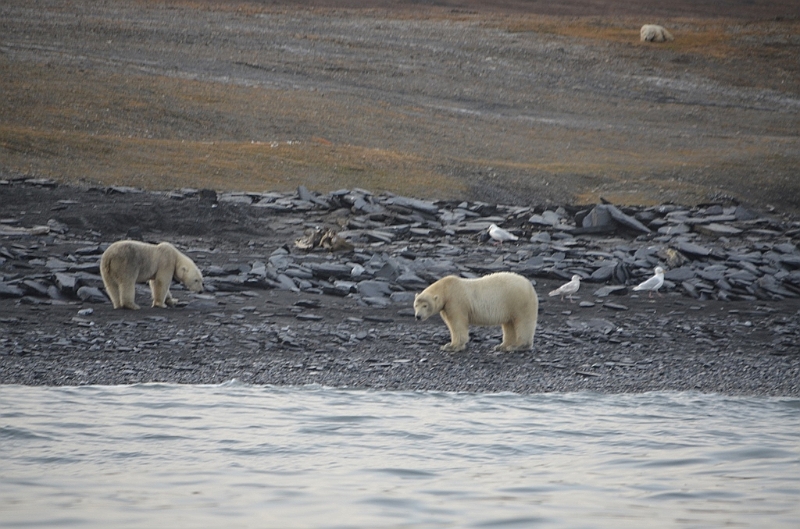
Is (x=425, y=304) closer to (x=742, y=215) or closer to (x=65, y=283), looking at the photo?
(x=65, y=283)

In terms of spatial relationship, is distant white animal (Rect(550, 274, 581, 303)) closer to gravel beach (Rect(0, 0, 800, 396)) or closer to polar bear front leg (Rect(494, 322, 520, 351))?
gravel beach (Rect(0, 0, 800, 396))

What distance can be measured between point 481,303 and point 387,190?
797 inches

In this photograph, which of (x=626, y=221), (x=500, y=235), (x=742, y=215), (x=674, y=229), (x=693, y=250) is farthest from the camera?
(x=742, y=215)

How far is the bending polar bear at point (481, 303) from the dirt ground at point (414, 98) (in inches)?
750

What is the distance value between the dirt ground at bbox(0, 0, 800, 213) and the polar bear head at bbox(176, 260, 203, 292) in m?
15.8

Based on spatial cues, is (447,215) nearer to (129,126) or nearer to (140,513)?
(140,513)

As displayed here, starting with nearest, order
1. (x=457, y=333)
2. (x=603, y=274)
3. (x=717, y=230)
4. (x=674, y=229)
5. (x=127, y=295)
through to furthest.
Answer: (x=457, y=333) < (x=127, y=295) < (x=603, y=274) < (x=717, y=230) < (x=674, y=229)

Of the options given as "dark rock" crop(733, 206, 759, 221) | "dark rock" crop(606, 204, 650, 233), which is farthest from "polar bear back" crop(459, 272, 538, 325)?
"dark rock" crop(733, 206, 759, 221)

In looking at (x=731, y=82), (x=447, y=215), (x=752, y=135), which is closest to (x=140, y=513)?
(x=447, y=215)

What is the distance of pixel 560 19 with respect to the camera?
90.8m

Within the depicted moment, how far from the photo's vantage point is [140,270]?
46.0 feet

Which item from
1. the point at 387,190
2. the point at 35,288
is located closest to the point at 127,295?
the point at 35,288

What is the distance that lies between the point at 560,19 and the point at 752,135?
3487 cm

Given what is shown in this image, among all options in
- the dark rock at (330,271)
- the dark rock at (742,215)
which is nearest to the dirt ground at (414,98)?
the dark rock at (742,215)
